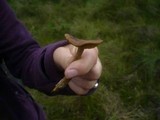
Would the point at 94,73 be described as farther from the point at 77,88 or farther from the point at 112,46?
the point at 112,46

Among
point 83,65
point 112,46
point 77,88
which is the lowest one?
point 112,46

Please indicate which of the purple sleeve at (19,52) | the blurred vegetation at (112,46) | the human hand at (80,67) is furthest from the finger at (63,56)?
the blurred vegetation at (112,46)

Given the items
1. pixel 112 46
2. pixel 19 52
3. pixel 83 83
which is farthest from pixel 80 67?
pixel 112 46

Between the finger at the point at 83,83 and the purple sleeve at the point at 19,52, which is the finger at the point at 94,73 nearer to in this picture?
the finger at the point at 83,83

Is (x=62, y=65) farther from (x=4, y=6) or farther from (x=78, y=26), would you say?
(x=78, y=26)

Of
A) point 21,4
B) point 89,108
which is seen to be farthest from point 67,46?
point 21,4

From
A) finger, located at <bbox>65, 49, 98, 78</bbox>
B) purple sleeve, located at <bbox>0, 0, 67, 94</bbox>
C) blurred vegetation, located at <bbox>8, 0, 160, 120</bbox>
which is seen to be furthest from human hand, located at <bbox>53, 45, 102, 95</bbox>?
blurred vegetation, located at <bbox>8, 0, 160, 120</bbox>

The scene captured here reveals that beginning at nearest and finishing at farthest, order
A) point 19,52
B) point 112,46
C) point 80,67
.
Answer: point 80,67, point 19,52, point 112,46

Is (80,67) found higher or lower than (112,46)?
higher
